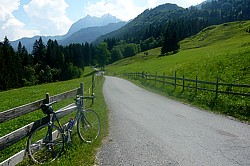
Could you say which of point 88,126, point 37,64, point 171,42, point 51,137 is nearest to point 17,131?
point 51,137

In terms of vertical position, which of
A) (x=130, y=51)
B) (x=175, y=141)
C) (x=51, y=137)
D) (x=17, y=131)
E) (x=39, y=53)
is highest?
(x=39, y=53)

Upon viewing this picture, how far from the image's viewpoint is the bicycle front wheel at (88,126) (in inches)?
374

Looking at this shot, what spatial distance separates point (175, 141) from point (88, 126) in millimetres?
3380

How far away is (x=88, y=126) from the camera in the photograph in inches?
388

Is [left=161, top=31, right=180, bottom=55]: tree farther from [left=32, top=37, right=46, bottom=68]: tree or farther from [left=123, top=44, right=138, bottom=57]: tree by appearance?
[left=123, top=44, right=138, bottom=57]: tree

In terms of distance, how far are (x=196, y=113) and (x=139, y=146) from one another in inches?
305

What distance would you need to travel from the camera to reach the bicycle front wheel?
9.49m

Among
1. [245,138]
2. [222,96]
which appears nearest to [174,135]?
[245,138]

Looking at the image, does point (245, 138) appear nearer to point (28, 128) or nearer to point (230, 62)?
point (28, 128)

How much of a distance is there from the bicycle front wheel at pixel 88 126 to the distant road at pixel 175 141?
24.2 inches

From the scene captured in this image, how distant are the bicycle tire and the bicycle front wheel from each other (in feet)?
3.65

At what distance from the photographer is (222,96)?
18.9 meters

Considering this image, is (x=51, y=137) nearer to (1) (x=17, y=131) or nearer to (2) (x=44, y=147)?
(2) (x=44, y=147)

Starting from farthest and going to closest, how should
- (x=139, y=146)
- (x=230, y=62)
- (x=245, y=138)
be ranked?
1. (x=230, y=62)
2. (x=245, y=138)
3. (x=139, y=146)
